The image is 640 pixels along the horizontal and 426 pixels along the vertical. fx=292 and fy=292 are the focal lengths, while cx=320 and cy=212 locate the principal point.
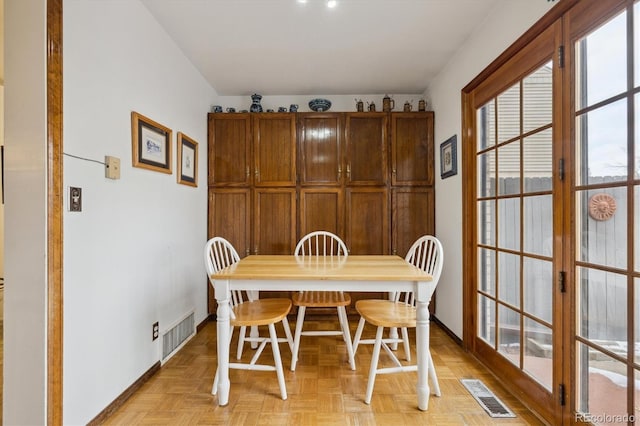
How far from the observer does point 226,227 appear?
3.16 metres

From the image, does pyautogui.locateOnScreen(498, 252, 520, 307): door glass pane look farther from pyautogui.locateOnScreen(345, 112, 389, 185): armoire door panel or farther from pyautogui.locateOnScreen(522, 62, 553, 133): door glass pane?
pyautogui.locateOnScreen(345, 112, 389, 185): armoire door panel

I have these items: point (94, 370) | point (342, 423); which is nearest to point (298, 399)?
point (342, 423)

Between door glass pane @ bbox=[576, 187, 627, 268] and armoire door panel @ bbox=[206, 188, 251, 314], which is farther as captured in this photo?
armoire door panel @ bbox=[206, 188, 251, 314]

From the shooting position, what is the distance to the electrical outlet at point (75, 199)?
1.38 m

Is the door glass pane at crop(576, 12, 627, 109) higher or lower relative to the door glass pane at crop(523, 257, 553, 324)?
higher

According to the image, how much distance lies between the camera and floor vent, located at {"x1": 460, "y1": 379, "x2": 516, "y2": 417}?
1.65 m

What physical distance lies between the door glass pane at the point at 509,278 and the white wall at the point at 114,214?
240 centimetres

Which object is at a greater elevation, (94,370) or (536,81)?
(536,81)

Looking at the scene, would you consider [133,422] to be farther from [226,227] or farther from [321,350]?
[226,227]

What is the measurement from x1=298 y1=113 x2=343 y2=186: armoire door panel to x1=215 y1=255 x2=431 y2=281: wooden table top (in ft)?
3.64

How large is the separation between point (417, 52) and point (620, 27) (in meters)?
1.55

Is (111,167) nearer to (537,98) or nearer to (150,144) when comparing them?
(150,144)

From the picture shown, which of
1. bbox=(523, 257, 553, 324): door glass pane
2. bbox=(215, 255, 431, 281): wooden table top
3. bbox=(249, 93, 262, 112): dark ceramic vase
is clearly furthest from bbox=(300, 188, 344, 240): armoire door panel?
bbox=(523, 257, 553, 324): door glass pane

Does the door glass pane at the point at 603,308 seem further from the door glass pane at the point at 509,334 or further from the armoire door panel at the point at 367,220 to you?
the armoire door panel at the point at 367,220
